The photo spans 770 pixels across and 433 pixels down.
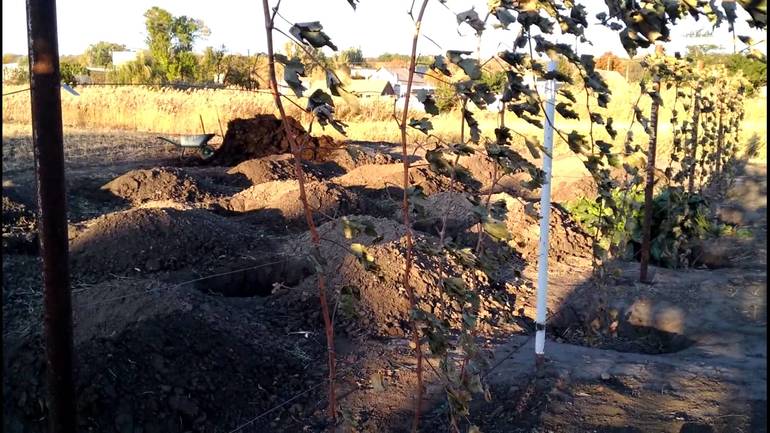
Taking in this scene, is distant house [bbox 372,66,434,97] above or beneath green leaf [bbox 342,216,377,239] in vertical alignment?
above

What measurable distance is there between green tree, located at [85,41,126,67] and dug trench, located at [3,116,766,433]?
161 feet

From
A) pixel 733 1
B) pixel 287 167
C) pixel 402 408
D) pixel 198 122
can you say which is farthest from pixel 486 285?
pixel 198 122

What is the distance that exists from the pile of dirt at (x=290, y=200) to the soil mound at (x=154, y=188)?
111 centimetres

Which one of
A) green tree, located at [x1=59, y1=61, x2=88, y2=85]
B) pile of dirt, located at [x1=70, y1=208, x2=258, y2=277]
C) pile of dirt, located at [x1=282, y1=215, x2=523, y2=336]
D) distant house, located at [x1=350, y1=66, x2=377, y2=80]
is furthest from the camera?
green tree, located at [x1=59, y1=61, x2=88, y2=85]

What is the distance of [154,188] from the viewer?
1060cm

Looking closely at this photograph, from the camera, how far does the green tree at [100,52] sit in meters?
53.1

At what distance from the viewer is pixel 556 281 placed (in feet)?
22.3

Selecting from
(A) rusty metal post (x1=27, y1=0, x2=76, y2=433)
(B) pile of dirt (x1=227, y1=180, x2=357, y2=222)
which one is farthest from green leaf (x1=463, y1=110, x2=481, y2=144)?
(B) pile of dirt (x1=227, y1=180, x2=357, y2=222)

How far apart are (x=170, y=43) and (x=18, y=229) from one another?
30.7 m

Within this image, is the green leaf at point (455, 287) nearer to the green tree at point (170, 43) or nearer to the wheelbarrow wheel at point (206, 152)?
the wheelbarrow wheel at point (206, 152)

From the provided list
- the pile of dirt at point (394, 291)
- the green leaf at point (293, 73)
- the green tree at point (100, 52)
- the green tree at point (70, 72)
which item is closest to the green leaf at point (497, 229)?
the green leaf at point (293, 73)

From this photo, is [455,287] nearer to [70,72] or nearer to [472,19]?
[472,19]

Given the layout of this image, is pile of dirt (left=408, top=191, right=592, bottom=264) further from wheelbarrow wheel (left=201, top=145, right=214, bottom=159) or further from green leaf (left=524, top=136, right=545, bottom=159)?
wheelbarrow wheel (left=201, top=145, right=214, bottom=159)

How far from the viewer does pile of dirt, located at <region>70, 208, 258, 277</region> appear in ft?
21.2
